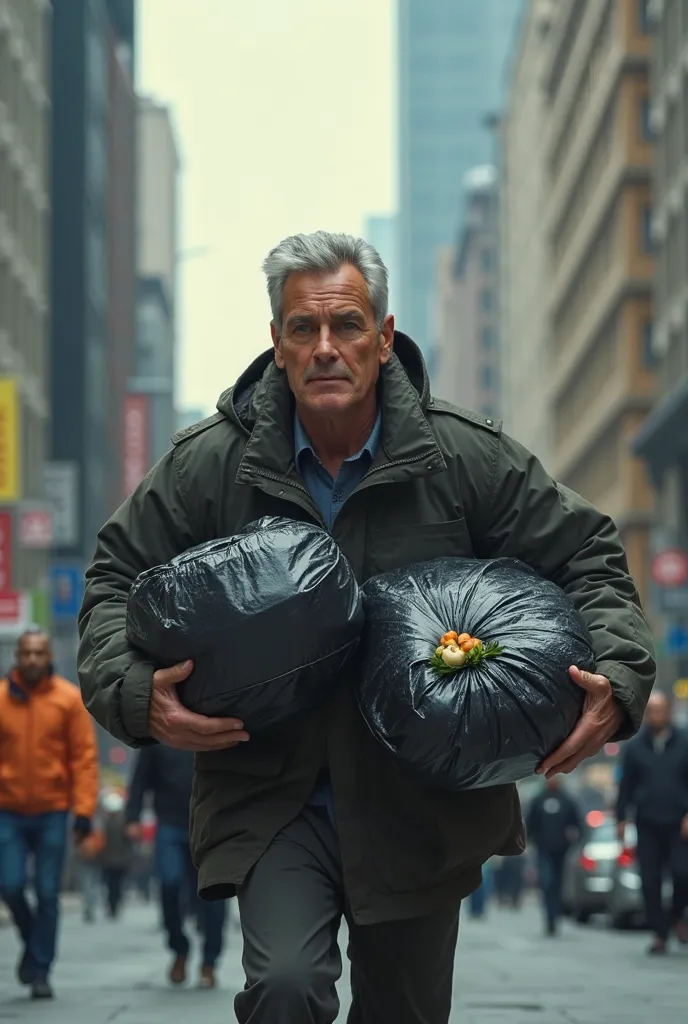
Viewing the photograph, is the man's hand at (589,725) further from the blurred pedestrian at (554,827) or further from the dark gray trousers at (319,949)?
the blurred pedestrian at (554,827)

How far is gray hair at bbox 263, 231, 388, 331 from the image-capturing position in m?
4.88

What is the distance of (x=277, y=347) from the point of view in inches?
198

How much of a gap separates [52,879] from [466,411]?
7.32 m

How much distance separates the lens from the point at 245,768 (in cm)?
466

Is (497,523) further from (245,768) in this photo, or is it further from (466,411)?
(245,768)

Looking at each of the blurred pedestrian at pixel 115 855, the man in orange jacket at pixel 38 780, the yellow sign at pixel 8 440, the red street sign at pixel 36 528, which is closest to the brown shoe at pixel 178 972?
the man in orange jacket at pixel 38 780

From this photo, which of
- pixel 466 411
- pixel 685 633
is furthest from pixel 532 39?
pixel 466 411

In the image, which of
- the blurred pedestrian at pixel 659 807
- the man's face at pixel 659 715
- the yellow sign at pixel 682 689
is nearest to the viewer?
the blurred pedestrian at pixel 659 807

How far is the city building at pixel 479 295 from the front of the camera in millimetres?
132500

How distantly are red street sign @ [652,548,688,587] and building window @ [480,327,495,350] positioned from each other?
94750mm

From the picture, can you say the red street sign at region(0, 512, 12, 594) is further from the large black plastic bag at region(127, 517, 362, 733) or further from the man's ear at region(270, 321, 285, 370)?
the large black plastic bag at region(127, 517, 362, 733)

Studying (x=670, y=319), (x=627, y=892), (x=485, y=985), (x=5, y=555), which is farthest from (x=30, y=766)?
(x=670, y=319)

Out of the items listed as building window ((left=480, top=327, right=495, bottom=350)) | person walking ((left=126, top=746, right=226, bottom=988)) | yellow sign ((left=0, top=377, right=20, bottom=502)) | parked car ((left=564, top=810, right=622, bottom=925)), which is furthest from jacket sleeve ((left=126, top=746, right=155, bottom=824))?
building window ((left=480, top=327, right=495, bottom=350))

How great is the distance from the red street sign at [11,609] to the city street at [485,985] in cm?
1201
